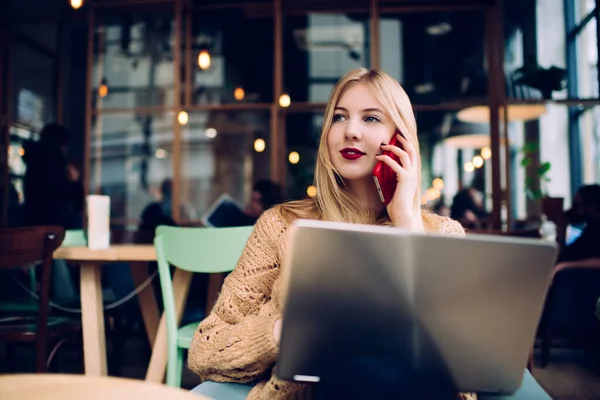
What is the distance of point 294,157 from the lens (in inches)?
274

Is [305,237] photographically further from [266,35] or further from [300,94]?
[266,35]

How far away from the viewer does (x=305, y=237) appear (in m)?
0.70

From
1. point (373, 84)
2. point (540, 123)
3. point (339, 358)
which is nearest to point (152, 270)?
point (373, 84)

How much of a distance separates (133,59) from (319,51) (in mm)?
2488

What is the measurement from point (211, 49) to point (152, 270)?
476 centimetres

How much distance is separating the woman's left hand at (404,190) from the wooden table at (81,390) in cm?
61

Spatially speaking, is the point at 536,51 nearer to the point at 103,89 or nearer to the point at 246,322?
the point at 103,89

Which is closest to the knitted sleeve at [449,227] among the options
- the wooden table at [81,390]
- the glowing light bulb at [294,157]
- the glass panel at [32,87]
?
→ the wooden table at [81,390]

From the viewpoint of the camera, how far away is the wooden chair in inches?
87.0

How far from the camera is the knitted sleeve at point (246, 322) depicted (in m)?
1.02

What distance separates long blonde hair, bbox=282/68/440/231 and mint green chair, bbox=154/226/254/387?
92 centimetres

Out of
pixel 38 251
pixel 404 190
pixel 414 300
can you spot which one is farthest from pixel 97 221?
pixel 414 300

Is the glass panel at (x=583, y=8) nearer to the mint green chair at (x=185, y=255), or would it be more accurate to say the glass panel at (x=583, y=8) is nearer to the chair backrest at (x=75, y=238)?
the mint green chair at (x=185, y=255)

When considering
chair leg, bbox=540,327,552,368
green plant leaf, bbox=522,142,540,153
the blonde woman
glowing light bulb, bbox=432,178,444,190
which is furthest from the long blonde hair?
glowing light bulb, bbox=432,178,444,190
